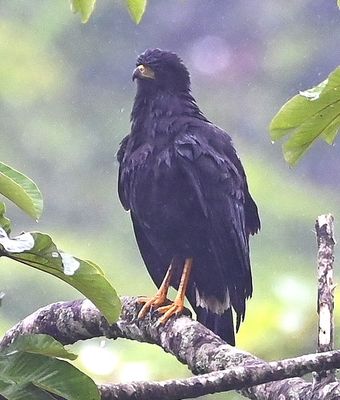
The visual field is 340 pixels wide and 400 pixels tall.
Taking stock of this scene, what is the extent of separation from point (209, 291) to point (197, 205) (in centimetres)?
28

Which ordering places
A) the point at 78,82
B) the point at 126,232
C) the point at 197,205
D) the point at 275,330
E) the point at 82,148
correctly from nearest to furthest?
1. the point at 197,205
2. the point at 275,330
3. the point at 126,232
4. the point at 82,148
5. the point at 78,82

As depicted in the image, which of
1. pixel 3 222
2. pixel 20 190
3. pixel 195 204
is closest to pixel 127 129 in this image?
pixel 195 204

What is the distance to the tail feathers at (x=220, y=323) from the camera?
2863 millimetres

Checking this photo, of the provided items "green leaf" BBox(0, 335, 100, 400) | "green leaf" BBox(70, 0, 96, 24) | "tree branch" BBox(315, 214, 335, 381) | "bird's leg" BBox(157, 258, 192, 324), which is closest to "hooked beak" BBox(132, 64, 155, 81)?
"bird's leg" BBox(157, 258, 192, 324)

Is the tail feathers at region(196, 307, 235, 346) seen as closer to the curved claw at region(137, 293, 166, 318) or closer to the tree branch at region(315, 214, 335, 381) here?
the curved claw at region(137, 293, 166, 318)

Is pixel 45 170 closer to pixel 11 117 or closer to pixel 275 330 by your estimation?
pixel 11 117

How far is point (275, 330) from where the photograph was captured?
3551 mm

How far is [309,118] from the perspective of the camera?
1516mm

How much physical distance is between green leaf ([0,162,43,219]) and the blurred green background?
2096mm

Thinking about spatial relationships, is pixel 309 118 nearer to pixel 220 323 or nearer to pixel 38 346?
pixel 38 346

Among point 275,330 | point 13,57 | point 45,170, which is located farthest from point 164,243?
point 13,57

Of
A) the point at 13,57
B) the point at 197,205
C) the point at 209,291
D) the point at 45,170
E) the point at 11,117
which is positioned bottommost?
the point at 209,291

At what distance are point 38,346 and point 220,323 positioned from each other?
5.67 ft

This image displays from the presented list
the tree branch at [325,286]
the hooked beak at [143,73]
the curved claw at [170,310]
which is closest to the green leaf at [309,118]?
the tree branch at [325,286]
